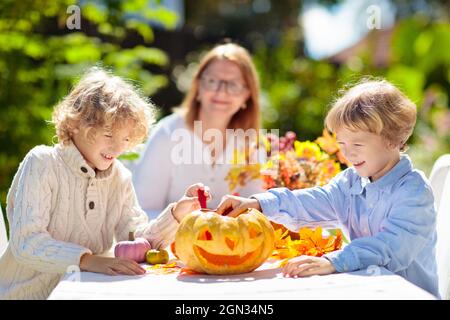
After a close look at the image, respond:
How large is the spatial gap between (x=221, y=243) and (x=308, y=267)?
268 mm

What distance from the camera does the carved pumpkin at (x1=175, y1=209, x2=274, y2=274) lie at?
6.89 ft

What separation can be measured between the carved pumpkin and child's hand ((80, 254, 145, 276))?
145 mm

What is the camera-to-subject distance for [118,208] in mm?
2631

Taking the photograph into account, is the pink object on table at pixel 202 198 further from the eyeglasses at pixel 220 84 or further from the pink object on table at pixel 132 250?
the eyeglasses at pixel 220 84

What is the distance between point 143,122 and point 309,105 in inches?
243

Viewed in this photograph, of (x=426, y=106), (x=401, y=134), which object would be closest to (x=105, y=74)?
(x=401, y=134)

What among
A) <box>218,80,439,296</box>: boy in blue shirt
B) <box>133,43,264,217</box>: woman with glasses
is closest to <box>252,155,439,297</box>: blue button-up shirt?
<box>218,80,439,296</box>: boy in blue shirt

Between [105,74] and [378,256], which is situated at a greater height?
[105,74]

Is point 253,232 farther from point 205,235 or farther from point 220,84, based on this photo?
point 220,84

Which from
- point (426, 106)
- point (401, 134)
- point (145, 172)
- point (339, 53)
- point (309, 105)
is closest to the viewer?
point (401, 134)

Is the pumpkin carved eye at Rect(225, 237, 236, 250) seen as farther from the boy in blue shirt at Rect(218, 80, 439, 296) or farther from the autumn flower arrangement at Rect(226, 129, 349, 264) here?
the autumn flower arrangement at Rect(226, 129, 349, 264)

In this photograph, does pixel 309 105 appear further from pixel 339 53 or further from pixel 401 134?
pixel 339 53

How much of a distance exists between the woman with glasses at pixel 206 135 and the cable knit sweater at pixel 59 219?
121cm

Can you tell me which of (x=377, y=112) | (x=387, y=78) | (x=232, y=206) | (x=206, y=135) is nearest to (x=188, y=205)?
(x=232, y=206)
